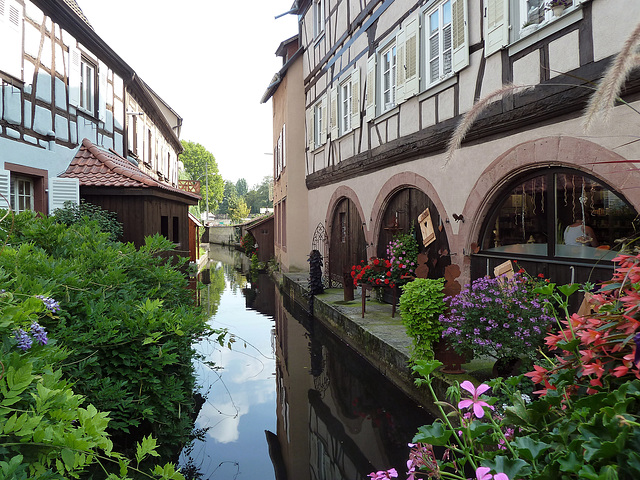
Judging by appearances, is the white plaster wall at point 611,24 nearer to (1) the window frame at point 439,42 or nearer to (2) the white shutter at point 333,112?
(1) the window frame at point 439,42

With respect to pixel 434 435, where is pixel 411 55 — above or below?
above

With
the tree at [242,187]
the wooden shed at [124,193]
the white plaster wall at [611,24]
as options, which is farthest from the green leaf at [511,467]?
the tree at [242,187]

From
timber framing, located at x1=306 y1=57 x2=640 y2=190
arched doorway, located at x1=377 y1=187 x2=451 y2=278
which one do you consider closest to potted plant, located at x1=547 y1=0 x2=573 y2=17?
timber framing, located at x1=306 y1=57 x2=640 y2=190

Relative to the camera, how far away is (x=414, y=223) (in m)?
8.75

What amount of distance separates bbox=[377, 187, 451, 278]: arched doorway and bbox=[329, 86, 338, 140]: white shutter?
3.46 m

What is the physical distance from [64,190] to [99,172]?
1.02 metres

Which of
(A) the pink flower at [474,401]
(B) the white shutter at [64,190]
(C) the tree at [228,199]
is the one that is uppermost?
(C) the tree at [228,199]

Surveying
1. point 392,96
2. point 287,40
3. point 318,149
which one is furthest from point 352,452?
point 287,40

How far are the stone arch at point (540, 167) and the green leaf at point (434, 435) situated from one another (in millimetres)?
2667

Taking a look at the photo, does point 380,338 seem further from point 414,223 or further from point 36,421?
point 36,421

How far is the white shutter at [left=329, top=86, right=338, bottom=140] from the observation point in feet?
41.0

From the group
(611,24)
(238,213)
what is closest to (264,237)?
(611,24)

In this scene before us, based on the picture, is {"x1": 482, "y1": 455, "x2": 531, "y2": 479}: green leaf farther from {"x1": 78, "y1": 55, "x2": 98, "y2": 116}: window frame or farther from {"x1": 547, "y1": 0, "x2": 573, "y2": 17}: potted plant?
{"x1": 78, "y1": 55, "x2": 98, "y2": 116}: window frame

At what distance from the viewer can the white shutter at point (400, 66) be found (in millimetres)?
8453
